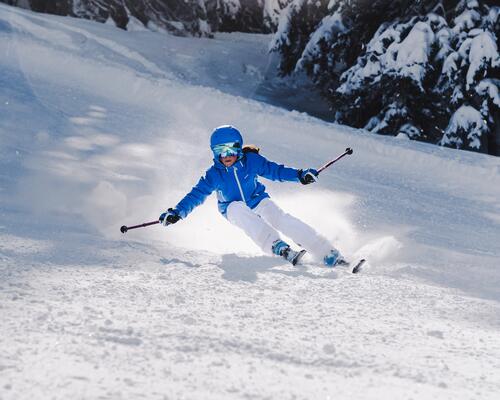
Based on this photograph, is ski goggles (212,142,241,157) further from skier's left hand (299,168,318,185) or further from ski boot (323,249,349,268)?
ski boot (323,249,349,268)

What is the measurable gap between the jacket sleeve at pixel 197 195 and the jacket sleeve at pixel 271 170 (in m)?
0.36

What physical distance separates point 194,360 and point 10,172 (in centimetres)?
405

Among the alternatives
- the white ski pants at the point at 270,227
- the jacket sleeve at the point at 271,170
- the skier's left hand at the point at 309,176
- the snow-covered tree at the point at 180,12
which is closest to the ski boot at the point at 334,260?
the white ski pants at the point at 270,227

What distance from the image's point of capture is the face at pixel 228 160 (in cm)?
511

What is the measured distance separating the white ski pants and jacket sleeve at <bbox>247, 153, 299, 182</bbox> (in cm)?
27

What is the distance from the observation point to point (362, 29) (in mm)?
13492

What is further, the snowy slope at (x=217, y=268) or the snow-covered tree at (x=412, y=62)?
the snow-covered tree at (x=412, y=62)

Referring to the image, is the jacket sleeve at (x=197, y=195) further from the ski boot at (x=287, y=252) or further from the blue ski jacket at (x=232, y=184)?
→ the ski boot at (x=287, y=252)

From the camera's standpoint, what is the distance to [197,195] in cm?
→ 505

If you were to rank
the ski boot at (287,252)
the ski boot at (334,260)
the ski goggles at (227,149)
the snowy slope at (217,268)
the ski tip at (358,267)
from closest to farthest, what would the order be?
the snowy slope at (217,268) < the ski tip at (358,267) < the ski boot at (287,252) < the ski boot at (334,260) < the ski goggles at (227,149)

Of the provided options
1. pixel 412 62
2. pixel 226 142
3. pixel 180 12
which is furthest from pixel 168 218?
pixel 180 12

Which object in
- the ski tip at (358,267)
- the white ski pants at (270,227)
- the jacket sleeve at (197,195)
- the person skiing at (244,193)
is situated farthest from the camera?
the jacket sleeve at (197,195)

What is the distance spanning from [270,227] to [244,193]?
64cm

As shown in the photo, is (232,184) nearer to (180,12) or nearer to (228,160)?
(228,160)
